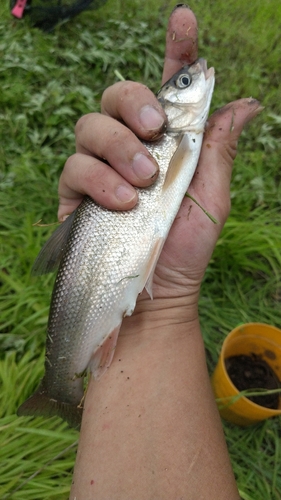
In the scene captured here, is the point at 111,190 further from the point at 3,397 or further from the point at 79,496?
the point at 3,397

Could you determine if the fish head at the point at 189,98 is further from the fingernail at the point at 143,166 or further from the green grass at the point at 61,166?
the green grass at the point at 61,166

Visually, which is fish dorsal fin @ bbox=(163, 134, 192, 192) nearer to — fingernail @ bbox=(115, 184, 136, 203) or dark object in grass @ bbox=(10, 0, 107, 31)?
fingernail @ bbox=(115, 184, 136, 203)

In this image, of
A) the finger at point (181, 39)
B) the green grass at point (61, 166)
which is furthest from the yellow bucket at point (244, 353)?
the finger at point (181, 39)

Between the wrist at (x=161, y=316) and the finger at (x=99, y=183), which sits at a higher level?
the finger at (x=99, y=183)

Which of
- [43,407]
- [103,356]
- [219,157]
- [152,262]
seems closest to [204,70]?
[219,157]

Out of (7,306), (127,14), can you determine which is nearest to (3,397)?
(7,306)
